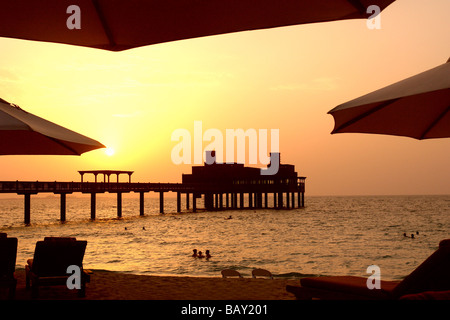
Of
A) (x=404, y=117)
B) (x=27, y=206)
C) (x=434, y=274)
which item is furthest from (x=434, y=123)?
(x=27, y=206)

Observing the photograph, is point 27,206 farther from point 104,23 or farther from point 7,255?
point 104,23

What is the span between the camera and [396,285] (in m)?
4.76

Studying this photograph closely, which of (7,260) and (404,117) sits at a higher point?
(404,117)

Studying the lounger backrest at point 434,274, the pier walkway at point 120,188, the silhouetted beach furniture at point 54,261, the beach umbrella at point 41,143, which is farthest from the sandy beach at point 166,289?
the pier walkway at point 120,188

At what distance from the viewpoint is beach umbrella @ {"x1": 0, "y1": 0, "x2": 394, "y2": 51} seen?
3273mm

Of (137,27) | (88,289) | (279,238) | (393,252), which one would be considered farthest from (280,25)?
(279,238)

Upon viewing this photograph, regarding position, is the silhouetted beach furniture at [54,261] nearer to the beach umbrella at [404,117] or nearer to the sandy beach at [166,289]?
the sandy beach at [166,289]

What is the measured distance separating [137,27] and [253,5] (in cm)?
92

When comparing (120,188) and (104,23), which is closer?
(104,23)

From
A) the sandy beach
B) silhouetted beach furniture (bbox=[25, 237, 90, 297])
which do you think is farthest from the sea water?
silhouetted beach furniture (bbox=[25, 237, 90, 297])

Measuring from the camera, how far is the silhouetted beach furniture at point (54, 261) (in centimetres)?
673

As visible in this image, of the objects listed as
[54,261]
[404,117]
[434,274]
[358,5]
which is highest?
[358,5]

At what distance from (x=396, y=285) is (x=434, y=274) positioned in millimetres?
709

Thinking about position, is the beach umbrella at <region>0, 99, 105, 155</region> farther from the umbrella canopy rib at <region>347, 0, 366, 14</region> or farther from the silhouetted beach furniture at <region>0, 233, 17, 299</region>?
the umbrella canopy rib at <region>347, 0, 366, 14</region>
